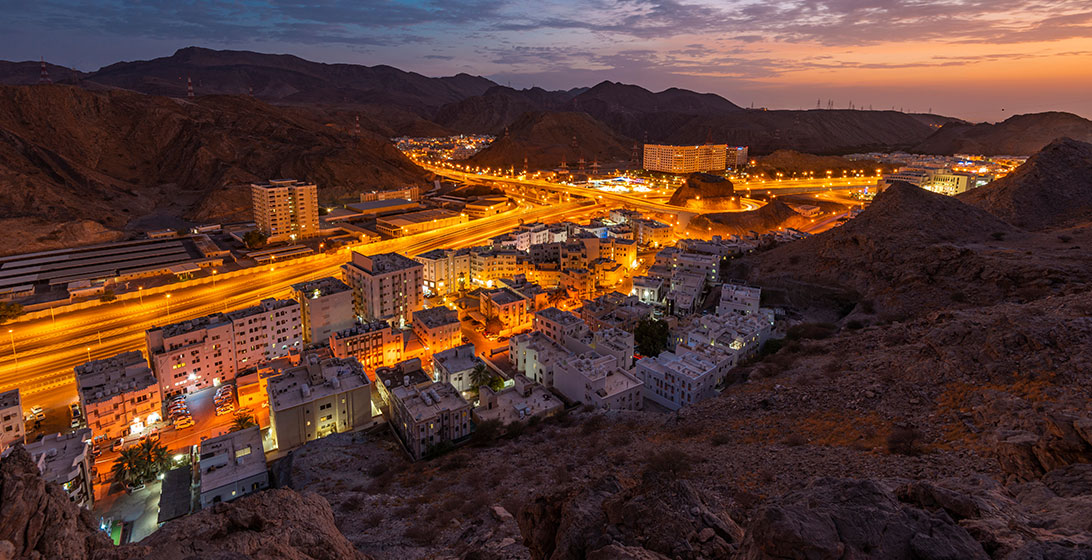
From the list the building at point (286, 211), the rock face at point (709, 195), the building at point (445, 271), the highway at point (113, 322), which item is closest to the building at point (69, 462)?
the highway at point (113, 322)

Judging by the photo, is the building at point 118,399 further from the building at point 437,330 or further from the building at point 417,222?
the building at point 417,222

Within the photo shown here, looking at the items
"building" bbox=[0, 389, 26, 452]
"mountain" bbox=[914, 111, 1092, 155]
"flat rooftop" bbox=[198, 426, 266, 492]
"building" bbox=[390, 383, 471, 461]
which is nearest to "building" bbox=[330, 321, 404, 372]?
"building" bbox=[390, 383, 471, 461]

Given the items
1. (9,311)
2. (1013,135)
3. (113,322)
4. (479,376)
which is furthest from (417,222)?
(1013,135)

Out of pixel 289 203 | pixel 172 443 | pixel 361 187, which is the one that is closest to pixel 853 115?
pixel 361 187

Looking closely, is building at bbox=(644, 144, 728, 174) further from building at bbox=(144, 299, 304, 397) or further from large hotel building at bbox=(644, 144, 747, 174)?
building at bbox=(144, 299, 304, 397)

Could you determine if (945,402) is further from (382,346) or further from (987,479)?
(382,346)

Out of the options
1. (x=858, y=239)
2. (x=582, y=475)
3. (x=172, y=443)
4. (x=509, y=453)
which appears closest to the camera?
(x=582, y=475)

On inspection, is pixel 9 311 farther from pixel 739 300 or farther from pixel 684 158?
pixel 684 158
